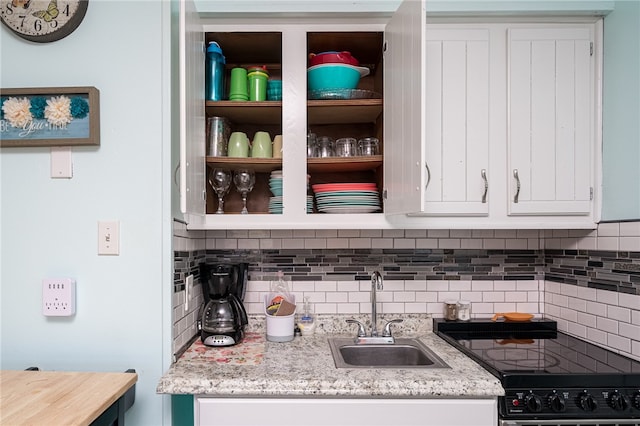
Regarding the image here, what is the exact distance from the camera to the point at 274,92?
1.73m

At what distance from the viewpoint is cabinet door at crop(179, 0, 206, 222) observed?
1240mm

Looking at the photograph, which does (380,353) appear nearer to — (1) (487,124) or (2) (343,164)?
(2) (343,164)

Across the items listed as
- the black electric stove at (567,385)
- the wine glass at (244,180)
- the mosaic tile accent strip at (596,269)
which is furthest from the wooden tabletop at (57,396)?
the mosaic tile accent strip at (596,269)

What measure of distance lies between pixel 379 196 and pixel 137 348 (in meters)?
1.11

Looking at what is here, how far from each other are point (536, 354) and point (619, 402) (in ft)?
0.98

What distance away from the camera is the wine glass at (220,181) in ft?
5.70

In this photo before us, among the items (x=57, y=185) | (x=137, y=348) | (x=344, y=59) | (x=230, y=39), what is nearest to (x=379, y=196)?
(x=344, y=59)

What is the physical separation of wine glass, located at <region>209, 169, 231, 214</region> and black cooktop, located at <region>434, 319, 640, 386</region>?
1.15 m

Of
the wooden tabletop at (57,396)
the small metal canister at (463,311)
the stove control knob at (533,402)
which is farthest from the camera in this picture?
the small metal canister at (463,311)

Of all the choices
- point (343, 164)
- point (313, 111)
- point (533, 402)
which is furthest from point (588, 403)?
point (313, 111)

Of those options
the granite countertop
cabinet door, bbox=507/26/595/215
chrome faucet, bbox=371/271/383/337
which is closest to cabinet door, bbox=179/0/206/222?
the granite countertop

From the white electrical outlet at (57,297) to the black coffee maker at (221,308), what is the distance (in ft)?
1.58

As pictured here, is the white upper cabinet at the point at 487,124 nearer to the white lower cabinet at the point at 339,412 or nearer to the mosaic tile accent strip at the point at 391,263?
the mosaic tile accent strip at the point at 391,263

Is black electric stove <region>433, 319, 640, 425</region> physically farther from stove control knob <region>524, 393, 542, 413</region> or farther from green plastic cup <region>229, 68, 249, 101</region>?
green plastic cup <region>229, 68, 249, 101</region>
